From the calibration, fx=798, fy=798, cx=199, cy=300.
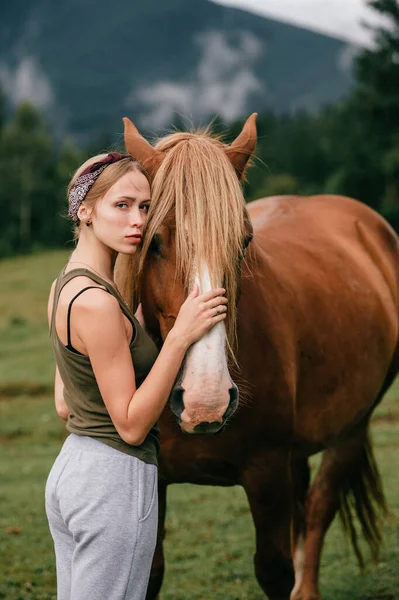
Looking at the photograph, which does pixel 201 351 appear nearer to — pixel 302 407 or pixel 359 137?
pixel 302 407

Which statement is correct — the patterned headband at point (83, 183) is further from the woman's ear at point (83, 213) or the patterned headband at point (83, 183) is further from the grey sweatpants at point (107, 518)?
the grey sweatpants at point (107, 518)

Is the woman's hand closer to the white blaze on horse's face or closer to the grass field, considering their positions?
the white blaze on horse's face

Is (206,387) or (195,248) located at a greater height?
(195,248)

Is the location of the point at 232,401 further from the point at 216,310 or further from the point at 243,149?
the point at 243,149

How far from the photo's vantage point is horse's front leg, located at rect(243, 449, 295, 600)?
3.41 metres

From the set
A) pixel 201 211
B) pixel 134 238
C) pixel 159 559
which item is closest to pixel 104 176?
pixel 134 238

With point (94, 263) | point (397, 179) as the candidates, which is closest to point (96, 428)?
point (94, 263)

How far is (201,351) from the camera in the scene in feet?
7.38

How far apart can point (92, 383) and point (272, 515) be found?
150 centimetres

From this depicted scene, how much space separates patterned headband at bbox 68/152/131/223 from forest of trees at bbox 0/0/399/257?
17605 mm

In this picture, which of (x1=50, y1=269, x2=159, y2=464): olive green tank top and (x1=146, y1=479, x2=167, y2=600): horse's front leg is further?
(x1=146, y1=479, x2=167, y2=600): horse's front leg

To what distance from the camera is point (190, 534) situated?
6.41 metres

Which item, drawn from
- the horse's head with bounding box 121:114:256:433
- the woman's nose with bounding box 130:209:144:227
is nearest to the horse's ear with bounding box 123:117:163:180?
the horse's head with bounding box 121:114:256:433

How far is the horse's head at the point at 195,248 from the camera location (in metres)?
2.26
